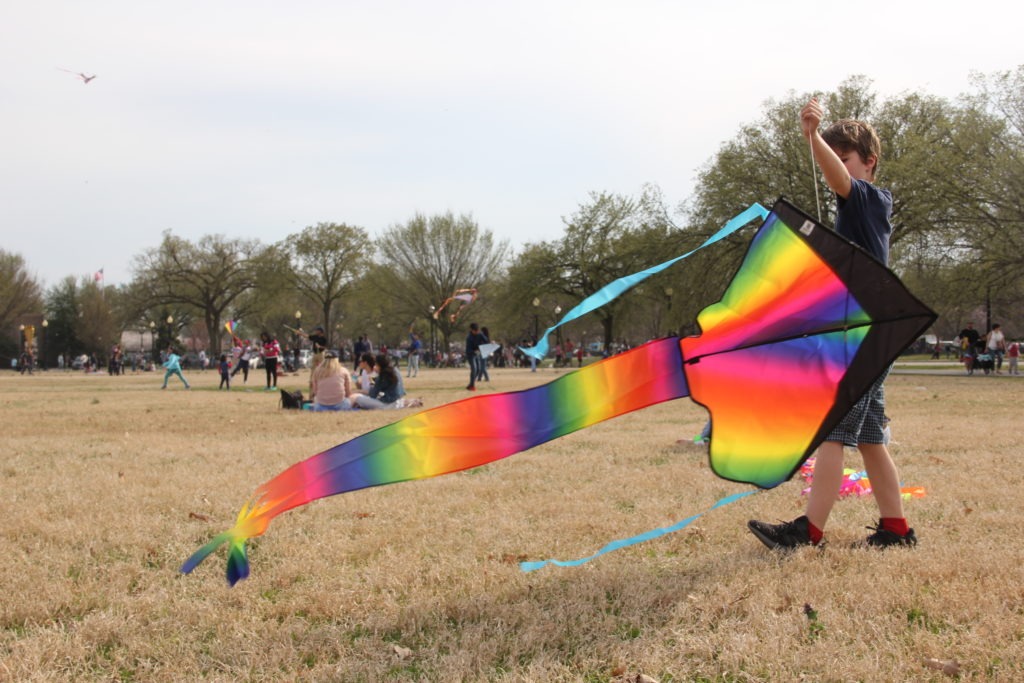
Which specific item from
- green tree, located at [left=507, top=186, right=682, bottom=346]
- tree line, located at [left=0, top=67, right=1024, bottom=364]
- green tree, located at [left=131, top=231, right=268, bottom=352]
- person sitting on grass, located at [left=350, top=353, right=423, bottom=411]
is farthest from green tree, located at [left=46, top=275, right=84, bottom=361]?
person sitting on grass, located at [left=350, top=353, right=423, bottom=411]

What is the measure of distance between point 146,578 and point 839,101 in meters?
35.0

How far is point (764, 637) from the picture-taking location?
2.94 m

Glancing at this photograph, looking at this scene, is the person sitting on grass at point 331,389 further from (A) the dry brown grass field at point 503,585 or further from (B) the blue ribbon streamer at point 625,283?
(B) the blue ribbon streamer at point 625,283

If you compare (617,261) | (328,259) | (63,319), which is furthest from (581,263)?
(63,319)

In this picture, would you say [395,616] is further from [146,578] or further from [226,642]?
[146,578]

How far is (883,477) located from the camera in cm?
400

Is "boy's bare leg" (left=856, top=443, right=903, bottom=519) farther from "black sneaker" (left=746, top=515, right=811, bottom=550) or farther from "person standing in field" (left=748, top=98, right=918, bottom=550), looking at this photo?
"black sneaker" (left=746, top=515, right=811, bottom=550)

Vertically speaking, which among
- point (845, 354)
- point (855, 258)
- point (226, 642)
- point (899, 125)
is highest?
point (899, 125)

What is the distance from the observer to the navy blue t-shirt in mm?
3818

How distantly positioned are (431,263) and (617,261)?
58.5ft

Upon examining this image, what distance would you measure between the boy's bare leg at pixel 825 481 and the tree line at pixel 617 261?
117 cm

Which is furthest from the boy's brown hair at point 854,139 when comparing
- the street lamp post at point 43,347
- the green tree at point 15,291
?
the street lamp post at point 43,347

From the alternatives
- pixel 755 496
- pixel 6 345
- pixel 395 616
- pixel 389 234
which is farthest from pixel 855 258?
pixel 6 345

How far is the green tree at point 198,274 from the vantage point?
6191 cm
